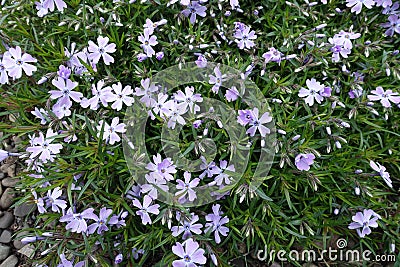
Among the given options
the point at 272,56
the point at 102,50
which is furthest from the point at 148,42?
the point at 272,56

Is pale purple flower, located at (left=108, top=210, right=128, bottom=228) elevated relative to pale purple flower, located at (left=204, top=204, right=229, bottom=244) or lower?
elevated

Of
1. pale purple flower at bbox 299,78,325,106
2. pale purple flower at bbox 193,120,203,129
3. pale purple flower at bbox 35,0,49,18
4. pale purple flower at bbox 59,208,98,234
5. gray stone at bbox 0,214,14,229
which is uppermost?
pale purple flower at bbox 35,0,49,18

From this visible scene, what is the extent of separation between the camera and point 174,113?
8.23ft

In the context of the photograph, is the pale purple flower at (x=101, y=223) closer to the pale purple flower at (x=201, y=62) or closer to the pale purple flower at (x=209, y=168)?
the pale purple flower at (x=209, y=168)

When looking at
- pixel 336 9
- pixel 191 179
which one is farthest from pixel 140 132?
pixel 336 9

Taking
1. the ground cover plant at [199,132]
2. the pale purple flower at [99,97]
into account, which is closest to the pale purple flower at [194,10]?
the ground cover plant at [199,132]

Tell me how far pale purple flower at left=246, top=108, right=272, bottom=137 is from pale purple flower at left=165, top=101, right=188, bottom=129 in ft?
1.23

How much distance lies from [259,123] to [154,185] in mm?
661

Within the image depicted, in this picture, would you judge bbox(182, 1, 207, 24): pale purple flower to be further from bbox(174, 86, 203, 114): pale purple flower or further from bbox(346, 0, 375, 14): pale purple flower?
bbox(346, 0, 375, 14): pale purple flower

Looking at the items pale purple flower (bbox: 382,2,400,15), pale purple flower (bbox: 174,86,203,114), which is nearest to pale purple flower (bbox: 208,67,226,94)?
pale purple flower (bbox: 174,86,203,114)

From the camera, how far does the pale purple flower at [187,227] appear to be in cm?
238

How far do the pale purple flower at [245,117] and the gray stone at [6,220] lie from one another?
1.60 m

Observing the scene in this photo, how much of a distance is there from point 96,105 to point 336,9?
1690 millimetres

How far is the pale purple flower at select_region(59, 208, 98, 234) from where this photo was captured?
233cm
